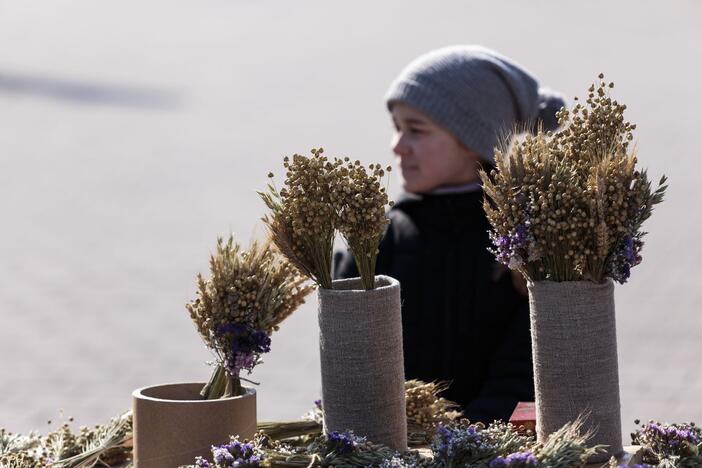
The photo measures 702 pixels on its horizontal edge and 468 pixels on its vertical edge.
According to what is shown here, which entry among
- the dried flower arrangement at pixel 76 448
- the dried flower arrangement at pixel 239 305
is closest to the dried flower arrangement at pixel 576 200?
the dried flower arrangement at pixel 239 305

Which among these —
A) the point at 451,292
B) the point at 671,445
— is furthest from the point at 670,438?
the point at 451,292

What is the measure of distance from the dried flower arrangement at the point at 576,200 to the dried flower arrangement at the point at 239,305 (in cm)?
41

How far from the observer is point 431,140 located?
10.8 ft

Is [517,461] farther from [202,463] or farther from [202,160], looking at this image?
[202,160]

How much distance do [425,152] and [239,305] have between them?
55.9 inches

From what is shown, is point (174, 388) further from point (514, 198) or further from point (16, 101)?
point (16, 101)

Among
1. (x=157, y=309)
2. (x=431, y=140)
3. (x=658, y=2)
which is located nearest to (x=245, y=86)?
(x=658, y=2)

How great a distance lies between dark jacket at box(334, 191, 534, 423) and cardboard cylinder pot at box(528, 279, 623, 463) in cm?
115

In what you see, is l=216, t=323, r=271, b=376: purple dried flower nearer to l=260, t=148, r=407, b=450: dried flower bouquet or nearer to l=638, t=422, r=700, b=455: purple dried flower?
l=260, t=148, r=407, b=450: dried flower bouquet

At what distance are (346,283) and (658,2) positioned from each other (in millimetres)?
18815

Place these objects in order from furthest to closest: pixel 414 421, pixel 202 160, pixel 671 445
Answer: pixel 202 160 → pixel 414 421 → pixel 671 445

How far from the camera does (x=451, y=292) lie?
3240 mm

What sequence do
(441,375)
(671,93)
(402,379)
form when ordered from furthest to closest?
(671,93), (441,375), (402,379)

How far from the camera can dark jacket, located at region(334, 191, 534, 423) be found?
3.16 m
